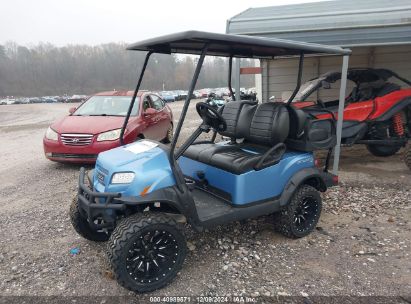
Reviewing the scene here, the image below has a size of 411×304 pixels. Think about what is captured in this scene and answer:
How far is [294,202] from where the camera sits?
12.1ft

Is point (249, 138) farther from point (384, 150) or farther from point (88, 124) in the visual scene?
point (384, 150)

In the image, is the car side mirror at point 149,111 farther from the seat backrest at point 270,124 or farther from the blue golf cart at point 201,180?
the seat backrest at point 270,124

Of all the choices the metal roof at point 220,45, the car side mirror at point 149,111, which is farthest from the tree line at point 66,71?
the metal roof at point 220,45

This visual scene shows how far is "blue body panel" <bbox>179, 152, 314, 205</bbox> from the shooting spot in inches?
134

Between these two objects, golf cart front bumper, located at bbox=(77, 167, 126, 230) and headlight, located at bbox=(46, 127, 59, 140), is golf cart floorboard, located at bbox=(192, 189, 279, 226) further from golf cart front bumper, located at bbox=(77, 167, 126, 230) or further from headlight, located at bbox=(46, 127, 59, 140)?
headlight, located at bbox=(46, 127, 59, 140)

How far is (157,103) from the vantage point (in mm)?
8750

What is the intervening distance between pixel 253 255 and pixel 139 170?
4.65 ft

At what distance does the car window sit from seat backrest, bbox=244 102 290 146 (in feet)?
15.7

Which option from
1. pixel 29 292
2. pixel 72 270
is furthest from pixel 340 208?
pixel 29 292

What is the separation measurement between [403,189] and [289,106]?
261 centimetres

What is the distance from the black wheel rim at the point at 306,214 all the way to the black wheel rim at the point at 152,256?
1.48 meters

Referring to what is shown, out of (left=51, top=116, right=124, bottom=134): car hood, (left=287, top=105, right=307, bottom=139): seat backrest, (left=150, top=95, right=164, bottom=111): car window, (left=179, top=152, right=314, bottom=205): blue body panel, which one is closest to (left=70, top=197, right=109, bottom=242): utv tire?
(left=179, top=152, right=314, bottom=205): blue body panel

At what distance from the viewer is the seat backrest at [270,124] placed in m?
3.71

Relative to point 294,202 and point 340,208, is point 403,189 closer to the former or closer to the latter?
point 340,208
